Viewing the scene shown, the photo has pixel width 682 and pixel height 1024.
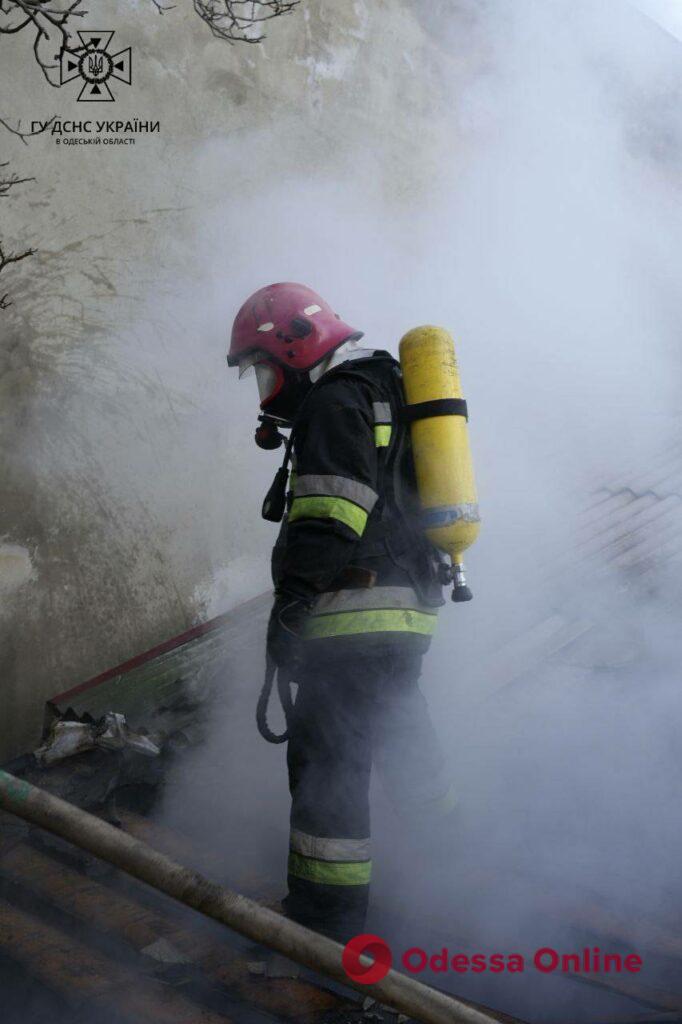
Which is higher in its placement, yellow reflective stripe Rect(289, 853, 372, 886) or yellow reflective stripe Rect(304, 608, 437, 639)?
yellow reflective stripe Rect(304, 608, 437, 639)

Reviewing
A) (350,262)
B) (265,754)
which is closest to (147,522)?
(265,754)

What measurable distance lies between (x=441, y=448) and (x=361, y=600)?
46cm

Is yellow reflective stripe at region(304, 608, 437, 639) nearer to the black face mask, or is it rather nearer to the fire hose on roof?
the black face mask

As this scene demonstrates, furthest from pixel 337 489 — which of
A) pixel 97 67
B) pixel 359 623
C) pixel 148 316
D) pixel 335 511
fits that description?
pixel 97 67

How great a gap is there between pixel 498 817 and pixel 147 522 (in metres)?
2.39

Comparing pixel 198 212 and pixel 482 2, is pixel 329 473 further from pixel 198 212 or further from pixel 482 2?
pixel 482 2

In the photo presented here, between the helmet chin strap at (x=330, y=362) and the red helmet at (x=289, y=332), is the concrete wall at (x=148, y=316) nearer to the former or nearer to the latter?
the red helmet at (x=289, y=332)

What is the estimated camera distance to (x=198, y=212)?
4.92m

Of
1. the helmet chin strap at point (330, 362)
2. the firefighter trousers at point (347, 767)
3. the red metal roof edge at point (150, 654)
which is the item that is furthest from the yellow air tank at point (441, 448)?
the red metal roof edge at point (150, 654)

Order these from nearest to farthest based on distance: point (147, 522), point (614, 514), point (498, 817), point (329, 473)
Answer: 1. point (329, 473)
2. point (498, 817)
3. point (147, 522)
4. point (614, 514)

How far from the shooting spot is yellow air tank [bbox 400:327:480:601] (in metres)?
2.43

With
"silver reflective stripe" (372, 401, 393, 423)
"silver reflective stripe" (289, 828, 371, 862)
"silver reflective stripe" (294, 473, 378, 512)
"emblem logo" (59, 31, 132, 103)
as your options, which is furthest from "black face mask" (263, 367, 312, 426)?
"emblem logo" (59, 31, 132, 103)

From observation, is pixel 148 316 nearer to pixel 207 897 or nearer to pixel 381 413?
pixel 381 413

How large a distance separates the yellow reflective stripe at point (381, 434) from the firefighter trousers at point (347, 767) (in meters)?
0.54
